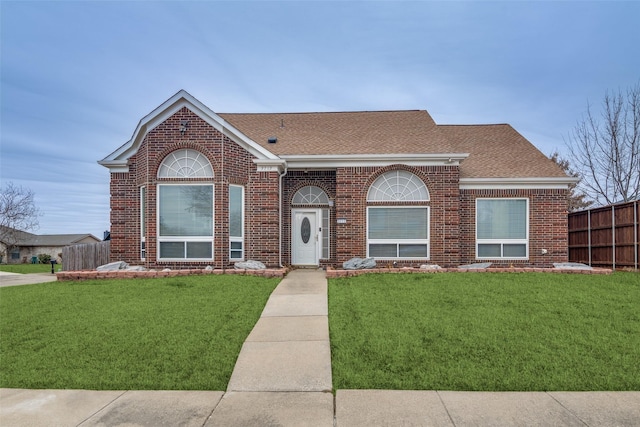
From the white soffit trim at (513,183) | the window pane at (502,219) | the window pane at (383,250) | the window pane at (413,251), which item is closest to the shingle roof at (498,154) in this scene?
the white soffit trim at (513,183)

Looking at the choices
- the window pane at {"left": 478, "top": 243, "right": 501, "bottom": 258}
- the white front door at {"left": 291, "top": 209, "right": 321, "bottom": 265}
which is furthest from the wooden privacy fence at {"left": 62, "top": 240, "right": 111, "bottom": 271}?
the window pane at {"left": 478, "top": 243, "right": 501, "bottom": 258}

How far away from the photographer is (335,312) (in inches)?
297

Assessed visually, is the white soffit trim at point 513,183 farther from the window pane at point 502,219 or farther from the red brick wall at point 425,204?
the red brick wall at point 425,204

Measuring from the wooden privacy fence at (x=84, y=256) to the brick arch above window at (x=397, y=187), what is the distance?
10.5m

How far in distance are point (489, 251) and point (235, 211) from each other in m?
8.86

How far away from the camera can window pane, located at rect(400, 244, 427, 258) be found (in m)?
13.7

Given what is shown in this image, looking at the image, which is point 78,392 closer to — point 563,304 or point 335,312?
A: point 335,312

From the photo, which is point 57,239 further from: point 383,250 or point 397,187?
point 397,187

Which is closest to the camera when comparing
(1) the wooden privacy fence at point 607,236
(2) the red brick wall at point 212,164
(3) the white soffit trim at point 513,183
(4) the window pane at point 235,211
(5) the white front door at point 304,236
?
(2) the red brick wall at point 212,164

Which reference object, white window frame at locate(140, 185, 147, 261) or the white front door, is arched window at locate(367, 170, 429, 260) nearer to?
the white front door

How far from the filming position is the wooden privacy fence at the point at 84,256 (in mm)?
14508

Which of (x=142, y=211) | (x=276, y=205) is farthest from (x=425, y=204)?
(x=142, y=211)

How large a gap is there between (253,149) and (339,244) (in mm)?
4197

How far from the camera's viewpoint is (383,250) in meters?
13.8
